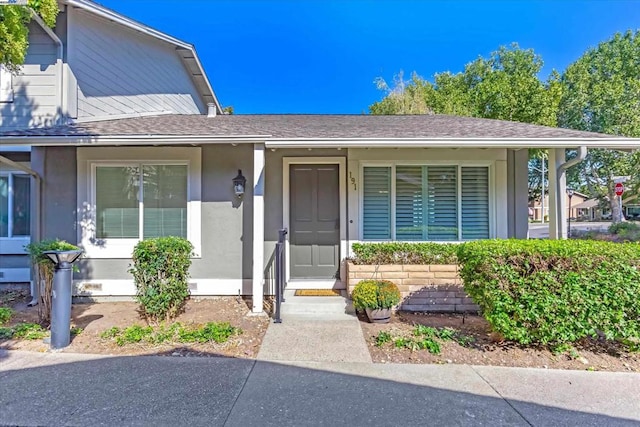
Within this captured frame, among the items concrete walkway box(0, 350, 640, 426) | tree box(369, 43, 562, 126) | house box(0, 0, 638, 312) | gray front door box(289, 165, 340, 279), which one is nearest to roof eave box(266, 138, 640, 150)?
house box(0, 0, 638, 312)

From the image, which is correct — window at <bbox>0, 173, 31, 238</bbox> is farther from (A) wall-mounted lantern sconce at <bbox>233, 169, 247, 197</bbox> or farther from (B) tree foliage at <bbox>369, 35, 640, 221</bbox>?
(B) tree foliage at <bbox>369, 35, 640, 221</bbox>

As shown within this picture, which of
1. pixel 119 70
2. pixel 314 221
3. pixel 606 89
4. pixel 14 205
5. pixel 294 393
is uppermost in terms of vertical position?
pixel 606 89

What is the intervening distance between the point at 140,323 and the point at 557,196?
22.5ft

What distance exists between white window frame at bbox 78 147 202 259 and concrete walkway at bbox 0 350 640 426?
2441mm

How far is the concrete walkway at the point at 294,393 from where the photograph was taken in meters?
2.68

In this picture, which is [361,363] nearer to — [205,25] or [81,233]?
[81,233]

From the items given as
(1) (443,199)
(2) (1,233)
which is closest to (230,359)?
(1) (443,199)

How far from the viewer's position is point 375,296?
15.5 feet

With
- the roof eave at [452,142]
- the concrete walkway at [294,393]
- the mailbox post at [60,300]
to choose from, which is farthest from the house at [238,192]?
the concrete walkway at [294,393]

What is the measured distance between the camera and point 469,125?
650 cm

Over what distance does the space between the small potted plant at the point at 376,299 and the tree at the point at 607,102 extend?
18.2 metres

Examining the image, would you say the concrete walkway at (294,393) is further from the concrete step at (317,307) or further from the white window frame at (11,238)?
the white window frame at (11,238)

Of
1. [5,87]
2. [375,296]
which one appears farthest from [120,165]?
[375,296]

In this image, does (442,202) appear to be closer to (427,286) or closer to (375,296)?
(427,286)
